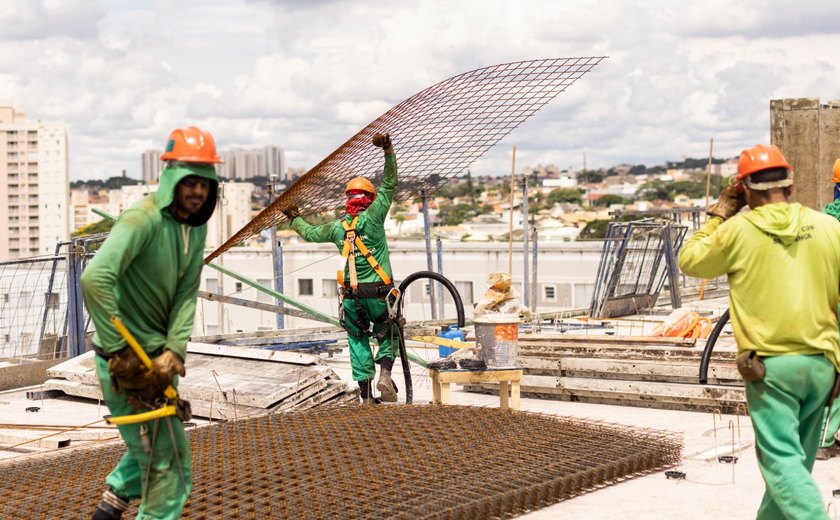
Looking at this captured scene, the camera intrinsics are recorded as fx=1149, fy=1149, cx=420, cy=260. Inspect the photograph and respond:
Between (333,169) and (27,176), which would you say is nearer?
(333,169)

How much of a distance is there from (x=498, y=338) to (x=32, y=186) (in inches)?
5893

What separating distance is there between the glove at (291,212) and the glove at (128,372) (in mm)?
4808

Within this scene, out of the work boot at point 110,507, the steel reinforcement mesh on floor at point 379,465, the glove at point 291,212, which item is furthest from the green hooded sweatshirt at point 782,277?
the glove at point 291,212

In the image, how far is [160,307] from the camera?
4562mm

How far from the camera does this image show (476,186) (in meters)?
197

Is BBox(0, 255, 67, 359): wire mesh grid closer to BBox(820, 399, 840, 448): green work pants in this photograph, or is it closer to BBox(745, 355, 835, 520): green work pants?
BBox(820, 399, 840, 448): green work pants

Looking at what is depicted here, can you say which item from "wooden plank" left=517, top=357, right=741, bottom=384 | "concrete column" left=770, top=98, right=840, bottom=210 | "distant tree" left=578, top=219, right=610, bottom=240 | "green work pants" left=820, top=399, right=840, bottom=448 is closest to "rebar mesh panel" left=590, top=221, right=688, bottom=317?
"concrete column" left=770, top=98, right=840, bottom=210

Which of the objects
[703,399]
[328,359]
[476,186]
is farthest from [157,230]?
[476,186]

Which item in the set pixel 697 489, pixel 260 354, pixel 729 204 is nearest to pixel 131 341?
pixel 729 204

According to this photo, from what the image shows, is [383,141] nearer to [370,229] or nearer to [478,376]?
[370,229]

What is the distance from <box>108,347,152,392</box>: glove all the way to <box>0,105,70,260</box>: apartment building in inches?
5423

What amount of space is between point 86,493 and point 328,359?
302 inches

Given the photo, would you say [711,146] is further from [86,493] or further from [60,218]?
[60,218]

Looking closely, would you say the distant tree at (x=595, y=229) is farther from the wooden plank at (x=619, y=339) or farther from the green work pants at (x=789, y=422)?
the green work pants at (x=789, y=422)
